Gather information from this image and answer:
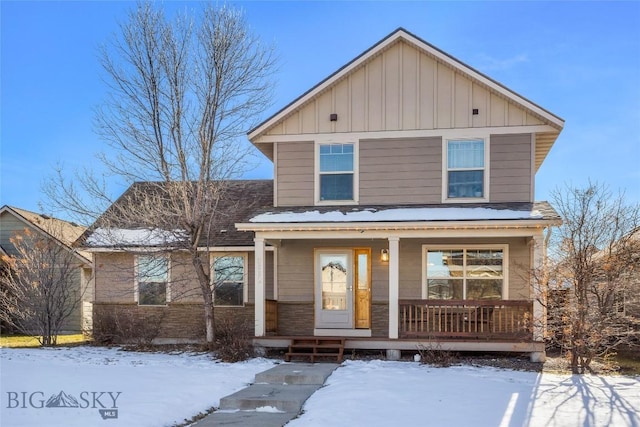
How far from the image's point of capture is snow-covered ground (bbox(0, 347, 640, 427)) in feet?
23.4

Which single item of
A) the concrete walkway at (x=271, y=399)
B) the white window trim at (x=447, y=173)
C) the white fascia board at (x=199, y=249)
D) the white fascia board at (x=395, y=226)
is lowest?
the concrete walkway at (x=271, y=399)

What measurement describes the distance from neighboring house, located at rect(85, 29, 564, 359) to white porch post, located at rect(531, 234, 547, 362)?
0.29 meters

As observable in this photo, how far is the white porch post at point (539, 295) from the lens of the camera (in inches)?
436

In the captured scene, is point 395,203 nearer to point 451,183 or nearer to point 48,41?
point 451,183

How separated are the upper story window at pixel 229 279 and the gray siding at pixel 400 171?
12.3 ft

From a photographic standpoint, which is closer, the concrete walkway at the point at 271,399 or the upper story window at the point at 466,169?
the concrete walkway at the point at 271,399

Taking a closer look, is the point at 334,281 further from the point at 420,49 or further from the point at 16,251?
the point at 16,251

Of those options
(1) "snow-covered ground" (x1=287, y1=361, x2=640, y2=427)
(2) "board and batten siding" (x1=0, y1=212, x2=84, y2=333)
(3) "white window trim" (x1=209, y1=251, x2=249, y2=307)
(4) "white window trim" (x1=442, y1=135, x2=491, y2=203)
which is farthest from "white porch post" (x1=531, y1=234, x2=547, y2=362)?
(2) "board and batten siding" (x1=0, y1=212, x2=84, y2=333)

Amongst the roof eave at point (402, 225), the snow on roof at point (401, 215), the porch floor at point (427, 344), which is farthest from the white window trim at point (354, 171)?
the porch floor at point (427, 344)

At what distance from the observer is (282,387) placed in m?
9.30

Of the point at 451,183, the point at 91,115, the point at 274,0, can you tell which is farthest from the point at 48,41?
the point at 451,183

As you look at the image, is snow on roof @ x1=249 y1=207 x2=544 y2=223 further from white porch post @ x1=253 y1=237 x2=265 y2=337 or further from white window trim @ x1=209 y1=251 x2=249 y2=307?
white window trim @ x1=209 y1=251 x2=249 y2=307

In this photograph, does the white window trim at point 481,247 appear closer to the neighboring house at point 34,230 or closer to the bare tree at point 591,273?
the bare tree at point 591,273

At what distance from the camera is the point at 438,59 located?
1310 centimetres
